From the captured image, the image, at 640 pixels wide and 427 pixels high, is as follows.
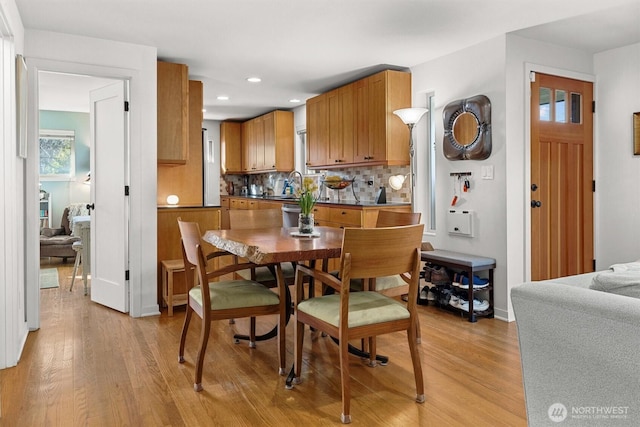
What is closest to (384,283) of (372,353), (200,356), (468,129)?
(372,353)

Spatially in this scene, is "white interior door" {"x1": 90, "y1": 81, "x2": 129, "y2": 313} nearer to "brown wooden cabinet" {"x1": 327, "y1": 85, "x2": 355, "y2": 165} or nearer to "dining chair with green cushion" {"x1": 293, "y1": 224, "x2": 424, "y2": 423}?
"dining chair with green cushion" {"x1": 293, "y1": 224, "x2": 424, "y2": 423}

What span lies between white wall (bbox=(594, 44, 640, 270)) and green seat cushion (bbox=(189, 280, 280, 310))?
336 centimetres

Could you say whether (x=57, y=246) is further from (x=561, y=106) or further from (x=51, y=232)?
(x=561, y=106)

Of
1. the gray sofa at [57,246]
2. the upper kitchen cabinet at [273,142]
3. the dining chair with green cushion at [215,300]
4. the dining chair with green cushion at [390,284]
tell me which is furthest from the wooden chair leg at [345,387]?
the gray sofa at [57,246]

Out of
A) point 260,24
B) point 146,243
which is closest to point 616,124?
point 260,24

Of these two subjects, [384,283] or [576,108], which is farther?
[576,108]

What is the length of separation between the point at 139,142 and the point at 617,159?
4178 millimetres

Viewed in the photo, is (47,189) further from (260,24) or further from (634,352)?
→ (634,352)

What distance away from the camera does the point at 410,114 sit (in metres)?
4.37

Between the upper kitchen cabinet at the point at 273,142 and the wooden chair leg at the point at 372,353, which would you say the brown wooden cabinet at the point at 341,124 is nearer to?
the upper kitchen cabinet at the point at 273,142

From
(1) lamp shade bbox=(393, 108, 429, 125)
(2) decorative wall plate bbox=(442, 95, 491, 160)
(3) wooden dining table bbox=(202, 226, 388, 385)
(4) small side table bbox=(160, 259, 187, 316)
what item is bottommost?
(4) small side table bbox=(160, 259, 187, 316)

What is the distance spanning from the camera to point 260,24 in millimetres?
3506

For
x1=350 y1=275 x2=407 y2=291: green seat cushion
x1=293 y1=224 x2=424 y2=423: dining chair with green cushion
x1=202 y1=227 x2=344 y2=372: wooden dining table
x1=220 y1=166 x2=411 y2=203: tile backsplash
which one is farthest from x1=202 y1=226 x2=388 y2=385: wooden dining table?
x1=220 y1=166 x2=411 y2=203: tile backsplash

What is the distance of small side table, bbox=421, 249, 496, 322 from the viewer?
374 centimetres
